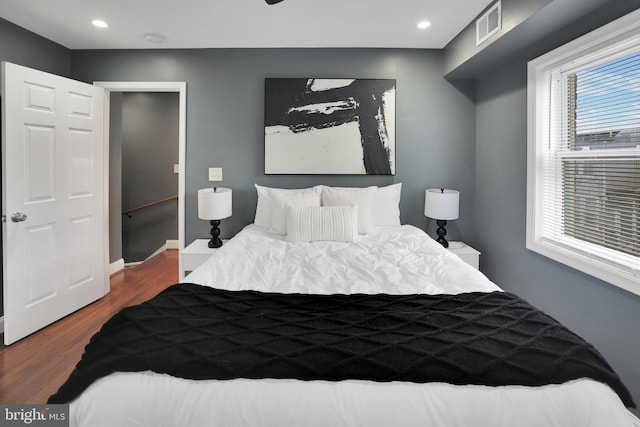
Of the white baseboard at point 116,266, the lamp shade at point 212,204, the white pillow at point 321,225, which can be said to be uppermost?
the lamp shade at point 212,204

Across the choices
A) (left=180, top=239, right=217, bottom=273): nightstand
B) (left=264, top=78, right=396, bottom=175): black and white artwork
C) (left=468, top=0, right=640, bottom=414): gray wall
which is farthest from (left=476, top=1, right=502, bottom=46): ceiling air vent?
(left=180, top=239, right=217, bottom=273): nightstand

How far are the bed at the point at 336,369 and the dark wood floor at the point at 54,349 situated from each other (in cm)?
130

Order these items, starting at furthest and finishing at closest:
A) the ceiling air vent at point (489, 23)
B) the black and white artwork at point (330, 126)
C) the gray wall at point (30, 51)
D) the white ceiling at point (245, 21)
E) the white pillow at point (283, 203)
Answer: the black and white artwork at point (330, 126), the white pillow at point (283, 203), the gray wall at point (30, 51), the white ceiling at point (245, 21), the ceiling air vent at point (489, 23)

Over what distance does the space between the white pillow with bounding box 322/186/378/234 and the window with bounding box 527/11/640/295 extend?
3.99ft

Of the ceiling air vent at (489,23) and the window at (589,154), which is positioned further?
the ceiling air vent at (489,23)

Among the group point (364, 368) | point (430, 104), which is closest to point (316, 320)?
point (364, 368)

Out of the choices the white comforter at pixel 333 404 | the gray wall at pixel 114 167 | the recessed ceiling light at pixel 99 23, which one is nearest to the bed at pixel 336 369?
the white comforter at pixel 333 404

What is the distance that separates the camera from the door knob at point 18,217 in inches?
101

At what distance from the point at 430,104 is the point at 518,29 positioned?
1185 millimetres

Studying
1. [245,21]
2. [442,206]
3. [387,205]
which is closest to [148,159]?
[245,21]

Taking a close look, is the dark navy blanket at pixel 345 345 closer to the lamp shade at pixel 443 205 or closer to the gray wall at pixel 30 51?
the lamp shade at pixel 443 205

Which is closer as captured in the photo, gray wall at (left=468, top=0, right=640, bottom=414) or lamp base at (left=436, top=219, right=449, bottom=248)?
gray wall at (left=468, top=0, right=640, bottom=414)

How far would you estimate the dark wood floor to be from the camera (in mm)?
2035

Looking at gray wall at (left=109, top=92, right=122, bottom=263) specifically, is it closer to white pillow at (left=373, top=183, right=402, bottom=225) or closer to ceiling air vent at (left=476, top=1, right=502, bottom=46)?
white pillow at (left=373, top=183, right=402, bottom=225)
